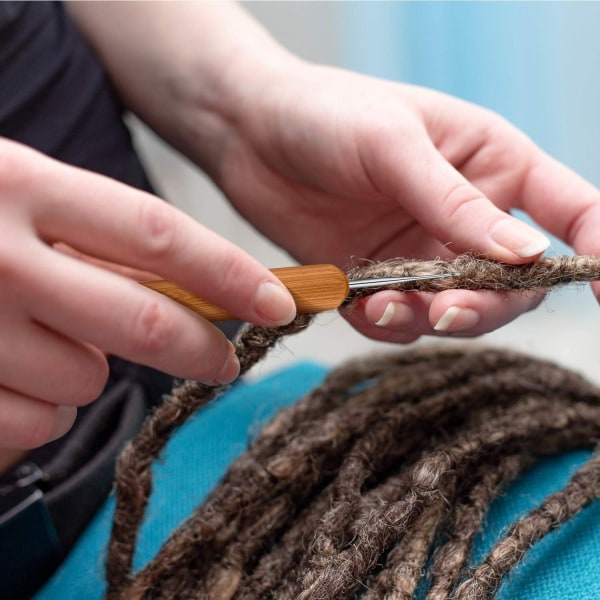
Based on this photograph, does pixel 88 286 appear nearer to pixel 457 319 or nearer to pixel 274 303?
pixel 274 303

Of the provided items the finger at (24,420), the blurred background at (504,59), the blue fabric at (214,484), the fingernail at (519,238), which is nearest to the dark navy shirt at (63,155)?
the blue fabric at (214,484)

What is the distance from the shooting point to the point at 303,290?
0.44 metres

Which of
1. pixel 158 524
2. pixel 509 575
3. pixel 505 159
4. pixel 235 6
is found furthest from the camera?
pixel 235 6

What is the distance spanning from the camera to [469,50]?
4.47ft

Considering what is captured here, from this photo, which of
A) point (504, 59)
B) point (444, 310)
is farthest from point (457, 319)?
point (504, 59)

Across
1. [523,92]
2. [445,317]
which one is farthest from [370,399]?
[523,92]

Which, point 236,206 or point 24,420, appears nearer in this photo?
point 24,420

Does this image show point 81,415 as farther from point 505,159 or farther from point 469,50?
point 469,50

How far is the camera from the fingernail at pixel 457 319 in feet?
1.72

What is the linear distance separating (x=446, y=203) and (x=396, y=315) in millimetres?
99

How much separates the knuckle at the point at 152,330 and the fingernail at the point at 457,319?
0.73ft

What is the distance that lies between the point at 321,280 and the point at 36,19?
1.69 ft

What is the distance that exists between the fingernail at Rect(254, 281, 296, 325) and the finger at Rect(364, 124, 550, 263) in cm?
18

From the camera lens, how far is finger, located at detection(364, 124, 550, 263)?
51 centimetres
